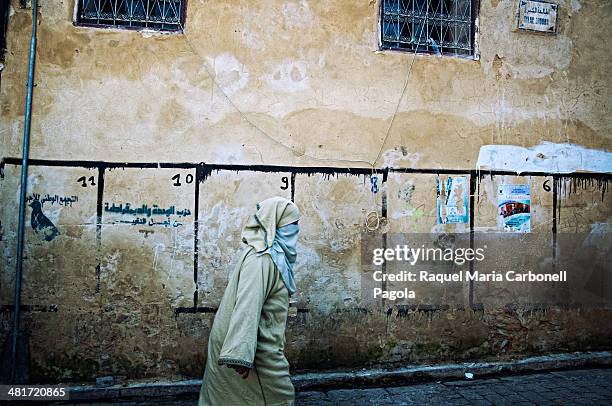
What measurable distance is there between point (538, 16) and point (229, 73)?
353cm

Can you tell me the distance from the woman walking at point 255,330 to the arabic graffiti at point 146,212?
5.75 feet

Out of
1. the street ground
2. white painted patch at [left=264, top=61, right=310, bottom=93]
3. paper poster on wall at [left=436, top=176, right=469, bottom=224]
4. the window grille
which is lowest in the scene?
the street ground

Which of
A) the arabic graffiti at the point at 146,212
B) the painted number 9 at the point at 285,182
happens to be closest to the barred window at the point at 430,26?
the painted number 9 at the point at 285,182

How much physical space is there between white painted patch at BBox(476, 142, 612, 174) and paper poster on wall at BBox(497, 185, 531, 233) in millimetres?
221

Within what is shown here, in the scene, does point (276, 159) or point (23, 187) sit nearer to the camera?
point (23, 187)

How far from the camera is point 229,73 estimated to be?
475 centimetres

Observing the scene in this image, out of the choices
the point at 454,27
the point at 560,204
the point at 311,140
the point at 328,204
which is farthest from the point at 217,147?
the point at 560,204

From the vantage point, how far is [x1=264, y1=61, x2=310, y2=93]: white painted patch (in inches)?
189

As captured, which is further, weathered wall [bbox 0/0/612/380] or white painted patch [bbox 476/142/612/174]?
white painted patch [bbox 476/142/612/174]

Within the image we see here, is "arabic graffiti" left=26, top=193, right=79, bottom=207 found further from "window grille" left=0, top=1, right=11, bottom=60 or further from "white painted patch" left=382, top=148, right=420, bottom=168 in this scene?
"white painted patch" left=382, top=148, right=420, bottom=168

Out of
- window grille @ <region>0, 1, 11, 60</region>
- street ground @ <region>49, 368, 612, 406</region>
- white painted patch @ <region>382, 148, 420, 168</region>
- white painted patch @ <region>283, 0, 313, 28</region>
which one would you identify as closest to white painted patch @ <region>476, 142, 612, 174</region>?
white painted patch @ <region>382, 148, 420, 168</region>

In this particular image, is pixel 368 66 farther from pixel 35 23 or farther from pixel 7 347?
pixel 7 347

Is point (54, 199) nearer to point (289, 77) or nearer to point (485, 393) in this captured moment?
point (289, 77)

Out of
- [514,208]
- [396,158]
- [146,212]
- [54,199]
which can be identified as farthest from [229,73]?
[514,208]
